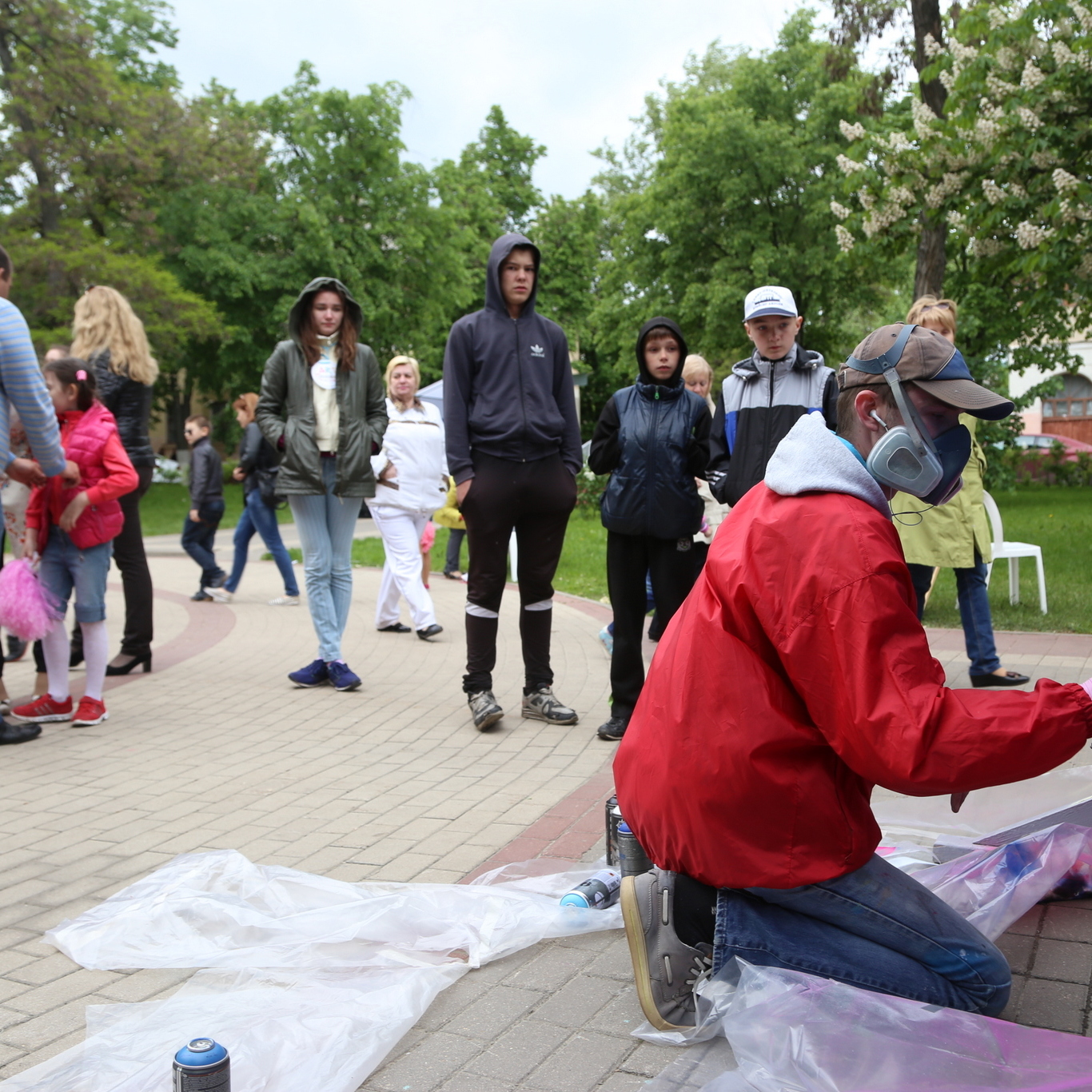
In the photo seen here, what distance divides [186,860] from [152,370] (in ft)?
13.4

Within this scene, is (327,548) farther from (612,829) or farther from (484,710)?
(612,829)

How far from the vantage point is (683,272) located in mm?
30203

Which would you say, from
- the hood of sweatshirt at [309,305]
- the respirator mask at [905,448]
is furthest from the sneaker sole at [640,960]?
the hood of sweatshirt at [309,305]

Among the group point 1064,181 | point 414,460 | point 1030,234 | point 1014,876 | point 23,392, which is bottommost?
point 1014,876

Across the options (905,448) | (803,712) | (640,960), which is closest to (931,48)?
(905,448)

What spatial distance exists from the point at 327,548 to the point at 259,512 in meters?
4.28

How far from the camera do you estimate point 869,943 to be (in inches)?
93.4

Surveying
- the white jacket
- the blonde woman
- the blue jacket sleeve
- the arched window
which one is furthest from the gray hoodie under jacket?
the arched window

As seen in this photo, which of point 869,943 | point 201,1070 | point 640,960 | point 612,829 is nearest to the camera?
point 201,1070

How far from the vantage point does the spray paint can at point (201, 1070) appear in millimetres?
1990

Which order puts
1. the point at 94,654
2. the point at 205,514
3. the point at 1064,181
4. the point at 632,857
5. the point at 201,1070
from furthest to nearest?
the point at 205,514 → the point at 1064,181 → the point at 94,654 → the point at 632,857 → the point at 201,1070

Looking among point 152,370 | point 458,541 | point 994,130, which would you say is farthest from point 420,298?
point 152,370

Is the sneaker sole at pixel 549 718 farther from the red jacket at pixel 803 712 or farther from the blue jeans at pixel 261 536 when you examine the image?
the blue jeans at pixel 261 536

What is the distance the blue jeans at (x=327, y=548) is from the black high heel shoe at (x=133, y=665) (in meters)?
1.38
